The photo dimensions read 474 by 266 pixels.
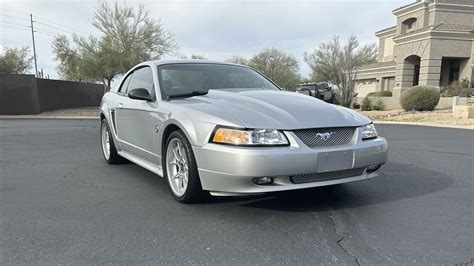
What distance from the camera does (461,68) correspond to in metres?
27.6

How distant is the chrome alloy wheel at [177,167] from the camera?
12.8ft

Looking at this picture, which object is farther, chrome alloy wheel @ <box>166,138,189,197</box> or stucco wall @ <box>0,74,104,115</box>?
stucco wall @ <box>0,74,104,115</box>

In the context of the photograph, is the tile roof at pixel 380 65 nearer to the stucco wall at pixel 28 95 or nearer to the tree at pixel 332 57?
the tree at pixel 332 57

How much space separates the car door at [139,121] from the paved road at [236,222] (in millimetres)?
441

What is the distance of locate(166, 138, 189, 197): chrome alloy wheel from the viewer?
391 cm

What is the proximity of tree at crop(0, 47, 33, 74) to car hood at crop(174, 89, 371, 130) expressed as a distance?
37.9 meters

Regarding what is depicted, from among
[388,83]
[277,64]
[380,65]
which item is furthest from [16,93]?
[277,64]

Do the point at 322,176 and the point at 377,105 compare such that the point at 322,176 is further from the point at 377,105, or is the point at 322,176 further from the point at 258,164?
the point at 377,105

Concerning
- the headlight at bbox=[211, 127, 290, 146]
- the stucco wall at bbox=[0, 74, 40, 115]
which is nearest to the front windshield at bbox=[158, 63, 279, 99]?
the headlight at bbox=[211, 127, 290, 146]

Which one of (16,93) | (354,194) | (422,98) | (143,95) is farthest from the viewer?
(16,93)

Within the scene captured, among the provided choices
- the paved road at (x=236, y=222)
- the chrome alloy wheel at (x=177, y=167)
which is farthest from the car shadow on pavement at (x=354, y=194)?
the chrome alloy wheel at (x=177, y=167)

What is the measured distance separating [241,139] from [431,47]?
1059 inches

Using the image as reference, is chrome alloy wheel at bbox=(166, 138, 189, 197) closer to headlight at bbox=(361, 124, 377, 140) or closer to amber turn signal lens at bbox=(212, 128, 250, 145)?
amber turn signal lens at bbox=(212, 128, 250, 145)

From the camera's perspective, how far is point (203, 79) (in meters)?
Result: 4.85
